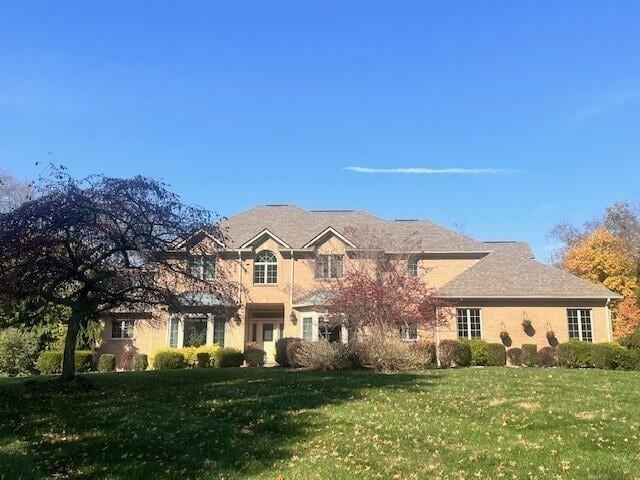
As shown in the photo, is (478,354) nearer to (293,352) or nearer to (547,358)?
(547,358)

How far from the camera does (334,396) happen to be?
13609 millimetres

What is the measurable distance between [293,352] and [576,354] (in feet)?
39.9

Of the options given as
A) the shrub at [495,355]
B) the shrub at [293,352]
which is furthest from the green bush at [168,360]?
the shrub at [495,355]

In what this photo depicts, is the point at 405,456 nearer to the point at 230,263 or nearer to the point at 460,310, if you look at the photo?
the point at 460,310

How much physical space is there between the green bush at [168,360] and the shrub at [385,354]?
1147 centimetres

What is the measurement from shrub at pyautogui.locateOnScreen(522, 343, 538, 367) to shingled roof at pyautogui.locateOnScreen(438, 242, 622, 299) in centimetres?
341

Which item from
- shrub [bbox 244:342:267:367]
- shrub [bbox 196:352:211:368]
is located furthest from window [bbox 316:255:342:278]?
shrub [bbox 196:352:211:368]

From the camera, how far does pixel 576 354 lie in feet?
81.9

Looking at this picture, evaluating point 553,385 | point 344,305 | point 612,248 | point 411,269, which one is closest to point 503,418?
point 553,385

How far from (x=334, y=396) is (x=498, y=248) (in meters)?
24.6

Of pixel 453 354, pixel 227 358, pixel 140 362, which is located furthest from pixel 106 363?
pixel 453 354

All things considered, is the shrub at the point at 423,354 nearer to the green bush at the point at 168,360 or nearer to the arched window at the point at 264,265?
the arched window at the point at 264,265

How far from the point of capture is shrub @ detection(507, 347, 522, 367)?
27344 mm

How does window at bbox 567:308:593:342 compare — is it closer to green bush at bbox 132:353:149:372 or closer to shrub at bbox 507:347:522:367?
shrub at bbox 507:347:522:367
